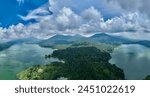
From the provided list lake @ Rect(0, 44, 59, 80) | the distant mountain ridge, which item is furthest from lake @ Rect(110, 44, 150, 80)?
lake @ Rect(0, 44, 59, 80)

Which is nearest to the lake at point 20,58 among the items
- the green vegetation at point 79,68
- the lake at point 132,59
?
the green vegetation at point 79,68

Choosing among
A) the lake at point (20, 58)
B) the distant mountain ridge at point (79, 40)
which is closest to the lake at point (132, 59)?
the distant mountain ridge at point (79, 40)

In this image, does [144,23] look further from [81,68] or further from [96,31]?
[81,68]

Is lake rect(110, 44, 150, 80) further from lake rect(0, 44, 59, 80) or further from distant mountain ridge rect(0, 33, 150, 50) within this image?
lake rect(0, 44, 59, 80)

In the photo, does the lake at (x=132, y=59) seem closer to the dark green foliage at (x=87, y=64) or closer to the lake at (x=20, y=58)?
the dark green foliage at (x=87, y=64)

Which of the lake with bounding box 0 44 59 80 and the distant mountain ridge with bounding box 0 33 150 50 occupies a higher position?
the distant mountain ridge with bounding box 0 33 150 50

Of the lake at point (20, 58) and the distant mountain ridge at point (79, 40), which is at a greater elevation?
the distant mountain ridge at point (79, 40)

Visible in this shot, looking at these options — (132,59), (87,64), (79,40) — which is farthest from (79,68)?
(132,59)
